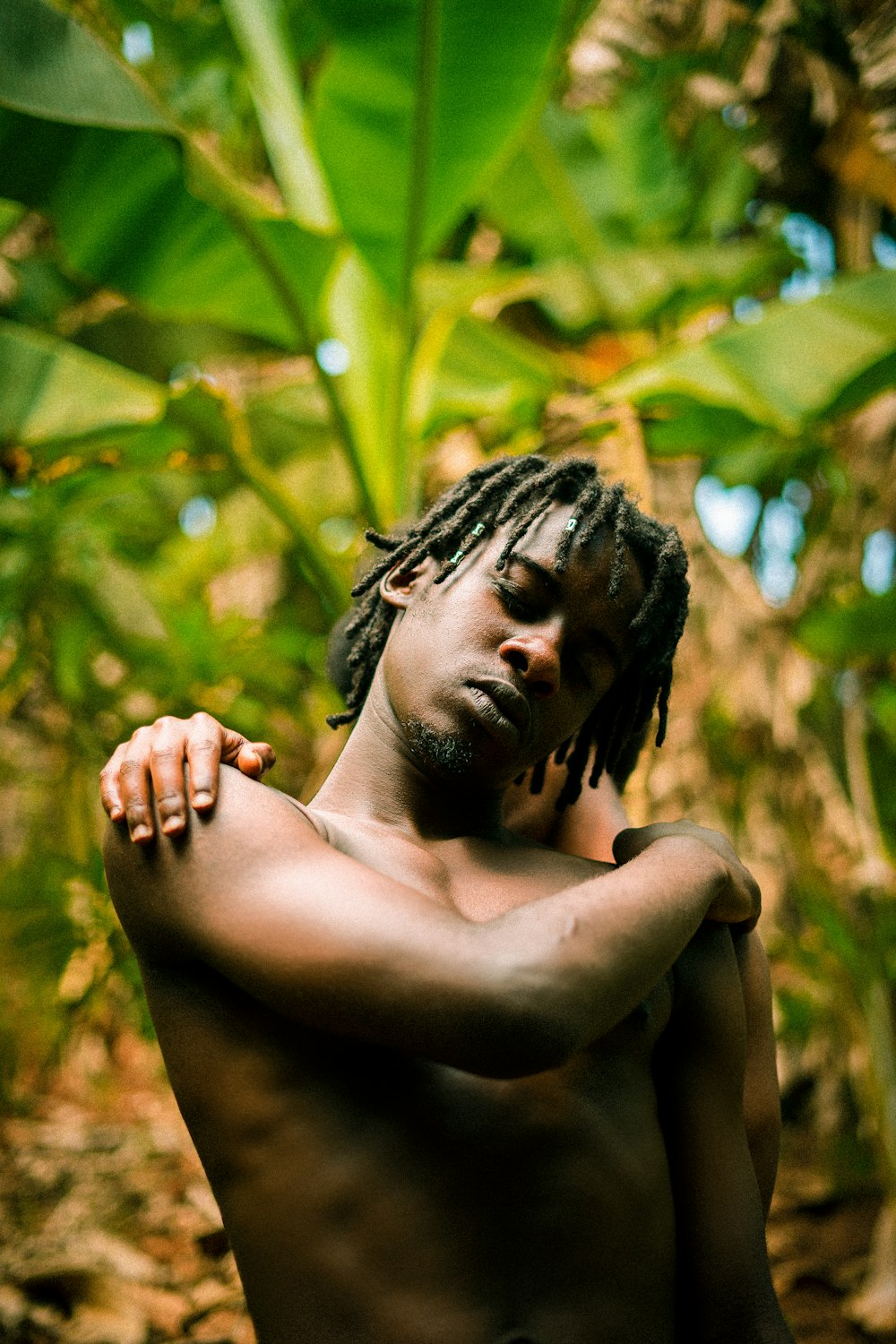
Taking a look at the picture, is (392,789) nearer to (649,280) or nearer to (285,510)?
(285,510)

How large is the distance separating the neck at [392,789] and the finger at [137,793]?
0.97ft

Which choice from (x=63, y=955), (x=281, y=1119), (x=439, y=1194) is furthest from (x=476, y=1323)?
(x=63, y=955)

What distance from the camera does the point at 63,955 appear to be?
9.38 feet

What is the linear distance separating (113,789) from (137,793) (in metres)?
0.04

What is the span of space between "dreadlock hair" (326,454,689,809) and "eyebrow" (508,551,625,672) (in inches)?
0.5

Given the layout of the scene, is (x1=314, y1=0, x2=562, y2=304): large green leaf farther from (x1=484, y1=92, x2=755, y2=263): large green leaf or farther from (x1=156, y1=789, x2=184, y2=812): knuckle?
(x1=156, y1=789, x2=184, y2=812): knuckle

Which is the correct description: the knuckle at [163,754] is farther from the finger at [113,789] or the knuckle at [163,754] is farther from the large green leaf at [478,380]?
the large green leaf at [478,380]

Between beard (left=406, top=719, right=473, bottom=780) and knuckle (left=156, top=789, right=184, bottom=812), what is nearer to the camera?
knuckle (left=156, top=789, right=184, bottom=812)

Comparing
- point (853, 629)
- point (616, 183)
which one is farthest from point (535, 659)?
point (616, 183)

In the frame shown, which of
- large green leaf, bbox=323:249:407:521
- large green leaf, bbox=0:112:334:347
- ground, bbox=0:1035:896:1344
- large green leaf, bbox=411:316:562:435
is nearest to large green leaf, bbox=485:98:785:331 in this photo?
large green leaf, bbox=411:316:562:435

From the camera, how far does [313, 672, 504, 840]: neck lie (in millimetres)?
1322

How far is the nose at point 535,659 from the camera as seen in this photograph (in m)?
1.20

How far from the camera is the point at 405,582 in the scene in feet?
4.61

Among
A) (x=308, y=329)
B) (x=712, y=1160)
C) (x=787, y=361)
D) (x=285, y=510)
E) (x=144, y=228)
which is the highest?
(x=144, y=228)
